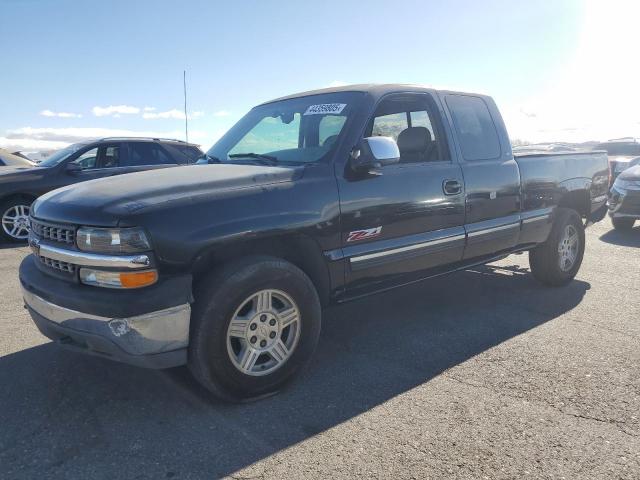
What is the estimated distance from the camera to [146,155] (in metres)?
8.89

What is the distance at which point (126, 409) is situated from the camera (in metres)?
3.02

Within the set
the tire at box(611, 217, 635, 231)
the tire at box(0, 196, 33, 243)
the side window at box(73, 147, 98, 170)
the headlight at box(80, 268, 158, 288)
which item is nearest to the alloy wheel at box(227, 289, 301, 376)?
the headlight at box(80, 268, 158, 288)

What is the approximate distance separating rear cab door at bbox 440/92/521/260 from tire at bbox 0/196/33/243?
699 cm

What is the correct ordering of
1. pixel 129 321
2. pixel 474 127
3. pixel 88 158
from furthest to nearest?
1. pixel 88 158
2. pixel 474 127
3. pixel 129 321

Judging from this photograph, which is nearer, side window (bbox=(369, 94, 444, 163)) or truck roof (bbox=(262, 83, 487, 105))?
truck roof (bbox=(262, 83, 487, 105))

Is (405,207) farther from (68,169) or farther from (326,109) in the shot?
(68,169)

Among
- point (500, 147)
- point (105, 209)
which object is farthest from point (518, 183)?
point (105, 209)

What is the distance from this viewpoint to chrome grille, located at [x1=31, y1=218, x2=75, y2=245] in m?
2.89

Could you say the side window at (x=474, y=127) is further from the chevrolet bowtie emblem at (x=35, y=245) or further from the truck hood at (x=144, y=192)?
the chevrolet bowtie emblem at (x=35, y=245)

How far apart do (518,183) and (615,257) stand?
361 cm

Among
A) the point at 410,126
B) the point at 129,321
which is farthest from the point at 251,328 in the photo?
the point at 410,126

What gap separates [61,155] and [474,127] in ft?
23.2

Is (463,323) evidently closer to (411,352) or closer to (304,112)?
(411,352)

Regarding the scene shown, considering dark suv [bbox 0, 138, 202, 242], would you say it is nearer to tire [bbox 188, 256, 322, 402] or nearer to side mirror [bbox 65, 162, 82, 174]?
side mirror [bbox 65, 162, 82, 174]
